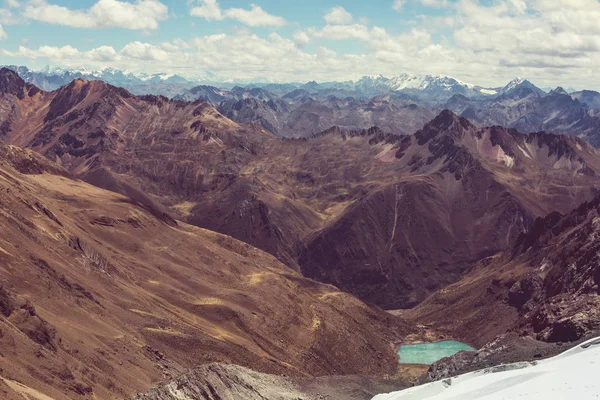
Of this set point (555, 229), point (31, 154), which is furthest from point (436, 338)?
point (31, 154)

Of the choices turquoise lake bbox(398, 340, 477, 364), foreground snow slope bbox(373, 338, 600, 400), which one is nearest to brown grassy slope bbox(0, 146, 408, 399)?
turquoise lake bbox(398, 340, 477, 364)

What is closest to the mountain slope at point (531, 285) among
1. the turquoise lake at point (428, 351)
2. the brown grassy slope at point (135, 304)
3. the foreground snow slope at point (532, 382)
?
the turquoise lake at point (428, 351)

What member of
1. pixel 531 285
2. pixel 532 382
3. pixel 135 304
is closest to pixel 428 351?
pixel 531 285

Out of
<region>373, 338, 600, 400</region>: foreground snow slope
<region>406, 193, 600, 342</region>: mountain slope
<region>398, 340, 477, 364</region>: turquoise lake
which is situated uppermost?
<region>373, 338, 600, 400</region>: foreground snow slope

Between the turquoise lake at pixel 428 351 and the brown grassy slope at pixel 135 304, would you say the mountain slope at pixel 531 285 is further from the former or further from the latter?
the brown grassy slope at pixel 135 304

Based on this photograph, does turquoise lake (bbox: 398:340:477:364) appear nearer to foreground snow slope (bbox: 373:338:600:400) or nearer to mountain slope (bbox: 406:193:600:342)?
mountain slope (bbox: 406:193:600:342)

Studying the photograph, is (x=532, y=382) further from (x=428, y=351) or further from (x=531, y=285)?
(x=531, y=285)

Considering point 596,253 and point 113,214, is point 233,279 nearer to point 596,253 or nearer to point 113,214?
point 113,214
